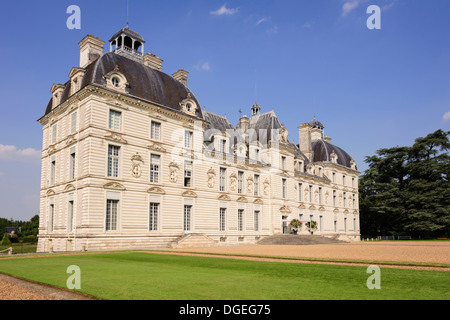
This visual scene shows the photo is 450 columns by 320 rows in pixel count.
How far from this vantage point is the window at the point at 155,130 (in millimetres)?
28909

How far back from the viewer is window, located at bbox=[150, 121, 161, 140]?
2891cm

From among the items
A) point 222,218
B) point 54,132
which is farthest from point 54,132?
point 222,218

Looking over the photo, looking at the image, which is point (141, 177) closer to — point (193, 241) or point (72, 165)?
point (72, 165)

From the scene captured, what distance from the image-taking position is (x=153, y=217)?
1088 inches

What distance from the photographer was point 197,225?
3100cm

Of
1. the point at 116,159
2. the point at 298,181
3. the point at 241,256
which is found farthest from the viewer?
the point at 298,181

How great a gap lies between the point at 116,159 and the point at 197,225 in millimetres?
9273

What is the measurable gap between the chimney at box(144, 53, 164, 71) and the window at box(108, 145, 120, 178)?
32.6 ft

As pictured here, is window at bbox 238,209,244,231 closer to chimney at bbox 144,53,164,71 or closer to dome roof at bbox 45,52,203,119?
dome roof at bbox 45,52,203,119

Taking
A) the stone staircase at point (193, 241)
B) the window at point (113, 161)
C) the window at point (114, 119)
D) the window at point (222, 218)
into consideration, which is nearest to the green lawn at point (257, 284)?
the window at point (113, 161)
